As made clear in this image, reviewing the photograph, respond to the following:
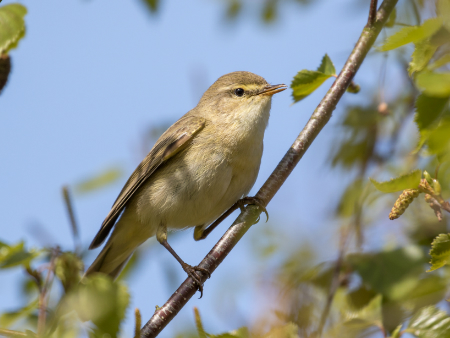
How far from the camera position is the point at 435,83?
1.44 metres

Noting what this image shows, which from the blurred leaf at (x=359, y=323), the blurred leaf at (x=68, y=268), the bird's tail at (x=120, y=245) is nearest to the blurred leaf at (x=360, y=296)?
the blurred leaf at (x=359, y=323)

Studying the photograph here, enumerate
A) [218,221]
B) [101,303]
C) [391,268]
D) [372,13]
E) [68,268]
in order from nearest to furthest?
[101,303], [68,268], [391,268], [372,13], [218,221]

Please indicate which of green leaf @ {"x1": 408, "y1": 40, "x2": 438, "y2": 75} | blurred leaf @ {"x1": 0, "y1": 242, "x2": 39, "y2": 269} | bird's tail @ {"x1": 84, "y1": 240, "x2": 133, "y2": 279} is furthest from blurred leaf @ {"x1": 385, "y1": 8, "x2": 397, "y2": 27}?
bird's tail @ {"x1": 84, "y1": 240, "x2": 133, "y2": 279}

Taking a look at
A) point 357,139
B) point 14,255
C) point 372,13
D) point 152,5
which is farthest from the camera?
point 357,139

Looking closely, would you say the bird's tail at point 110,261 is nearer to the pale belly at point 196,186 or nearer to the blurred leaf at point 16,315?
the pale belly at point 196,186

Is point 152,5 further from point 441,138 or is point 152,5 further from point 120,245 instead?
point 120,245

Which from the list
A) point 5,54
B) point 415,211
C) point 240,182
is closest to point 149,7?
point 5,54

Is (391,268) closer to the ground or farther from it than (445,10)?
closer to the ground

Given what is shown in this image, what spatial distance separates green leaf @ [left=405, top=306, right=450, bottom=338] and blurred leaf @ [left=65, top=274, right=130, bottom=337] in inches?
43.9

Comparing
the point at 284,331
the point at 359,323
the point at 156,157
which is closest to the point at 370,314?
the point at 359,323

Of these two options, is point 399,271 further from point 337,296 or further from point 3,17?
point 3,17

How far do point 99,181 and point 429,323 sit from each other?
242 centimetres

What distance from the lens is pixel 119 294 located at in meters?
1.61

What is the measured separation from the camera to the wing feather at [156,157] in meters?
3.75
